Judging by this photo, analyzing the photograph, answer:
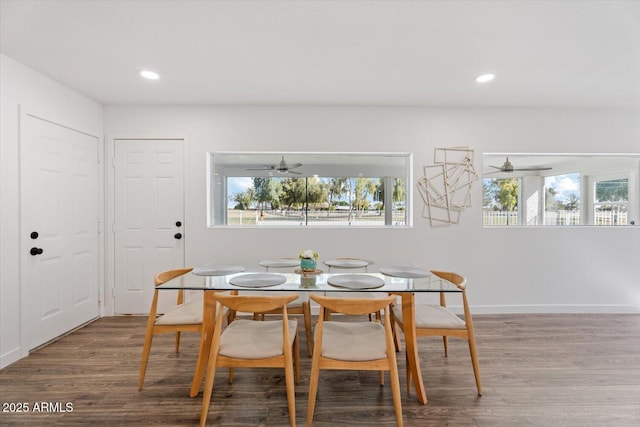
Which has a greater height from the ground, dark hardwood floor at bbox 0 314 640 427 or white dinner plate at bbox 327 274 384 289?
white dinner plate at bbox 327 274 384 289

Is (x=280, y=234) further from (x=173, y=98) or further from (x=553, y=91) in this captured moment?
(x=553, y=91)

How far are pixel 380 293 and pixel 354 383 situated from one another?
0.72 m

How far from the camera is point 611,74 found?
2660mm

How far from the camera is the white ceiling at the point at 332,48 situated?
71.5 inches

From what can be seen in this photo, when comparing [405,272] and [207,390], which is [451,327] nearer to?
[405,272]

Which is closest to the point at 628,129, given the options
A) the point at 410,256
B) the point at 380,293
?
the point at 410,256

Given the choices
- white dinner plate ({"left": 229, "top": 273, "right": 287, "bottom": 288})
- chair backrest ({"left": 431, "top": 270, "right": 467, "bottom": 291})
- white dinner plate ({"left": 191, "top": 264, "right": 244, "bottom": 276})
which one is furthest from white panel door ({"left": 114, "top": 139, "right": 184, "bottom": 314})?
chair backrest ({"left": 431, "top": 270, "right": 467, "bottom": 291})

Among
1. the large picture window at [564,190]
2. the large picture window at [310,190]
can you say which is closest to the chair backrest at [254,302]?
the large picture window at [310,190]

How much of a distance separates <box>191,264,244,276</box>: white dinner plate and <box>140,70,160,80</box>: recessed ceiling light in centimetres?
180

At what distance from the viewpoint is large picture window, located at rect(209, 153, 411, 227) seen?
362 centimetres

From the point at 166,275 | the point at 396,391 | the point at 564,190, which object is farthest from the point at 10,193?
the point at 564,190

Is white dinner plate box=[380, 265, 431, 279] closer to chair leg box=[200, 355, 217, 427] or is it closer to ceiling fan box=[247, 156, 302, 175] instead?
chair leg box=[200, 355, 217, 427]

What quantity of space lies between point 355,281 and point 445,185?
2061mm

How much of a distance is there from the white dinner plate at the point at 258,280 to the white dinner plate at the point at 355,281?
1.23 feet
